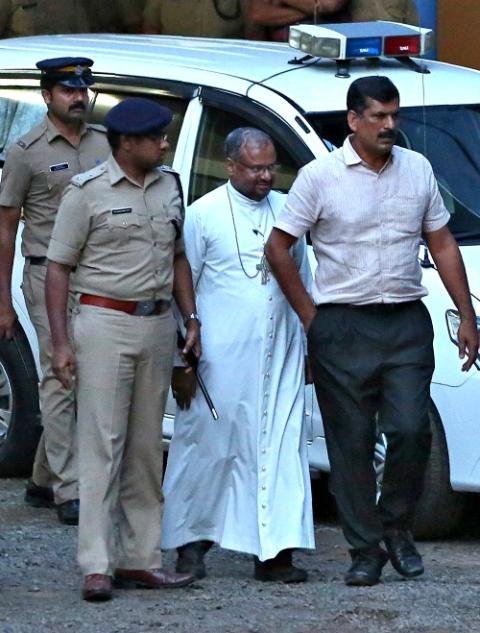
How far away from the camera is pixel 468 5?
38.4ft

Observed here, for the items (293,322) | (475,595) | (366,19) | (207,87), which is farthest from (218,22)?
(475,595)

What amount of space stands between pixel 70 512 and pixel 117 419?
1.54 meters

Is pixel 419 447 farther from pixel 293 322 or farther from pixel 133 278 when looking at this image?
pixel 133 278

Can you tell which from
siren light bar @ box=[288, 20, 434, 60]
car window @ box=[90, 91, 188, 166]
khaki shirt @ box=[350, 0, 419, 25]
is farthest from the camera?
khaki shirt @ box=[350, 0, 419, 25]

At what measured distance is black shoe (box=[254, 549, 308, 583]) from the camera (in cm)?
670

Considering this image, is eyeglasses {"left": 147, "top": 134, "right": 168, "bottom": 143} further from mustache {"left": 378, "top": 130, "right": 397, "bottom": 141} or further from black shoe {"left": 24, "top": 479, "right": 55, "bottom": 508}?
black shoe {"left": 24, "top": 479, "right": 55, "bottom": 508}

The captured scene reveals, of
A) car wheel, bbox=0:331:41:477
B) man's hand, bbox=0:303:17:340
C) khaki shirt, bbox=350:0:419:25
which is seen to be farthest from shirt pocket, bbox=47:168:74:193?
khaki shirt, bbox=350:0:419:25

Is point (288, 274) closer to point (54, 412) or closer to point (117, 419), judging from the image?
point (117, 419)

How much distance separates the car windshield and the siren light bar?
258 millimetres

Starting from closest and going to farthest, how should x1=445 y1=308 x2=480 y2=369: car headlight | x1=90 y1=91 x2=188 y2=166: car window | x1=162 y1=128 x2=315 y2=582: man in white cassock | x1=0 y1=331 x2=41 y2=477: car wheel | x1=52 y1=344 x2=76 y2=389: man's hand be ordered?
x1=52 y1=344 x2=76 y2=389: man's hand < x1=162 y1=128 x2=315 y2=582: man in white cassock < x1=445 y1=308 x2=480 y2=369: car headlight < x1=90 y1=91 x2=188 y2=166: car window < x1=0 y1=331 x2=41 y2=477: car wheel

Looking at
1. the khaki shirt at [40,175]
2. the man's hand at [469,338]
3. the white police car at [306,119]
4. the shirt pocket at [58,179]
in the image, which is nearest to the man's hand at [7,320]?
the khaki shirt at [40,175]

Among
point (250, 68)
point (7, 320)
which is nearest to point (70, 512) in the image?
point (7, 320)

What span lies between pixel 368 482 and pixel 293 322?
2.11ft

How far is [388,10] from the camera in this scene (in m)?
10.3
